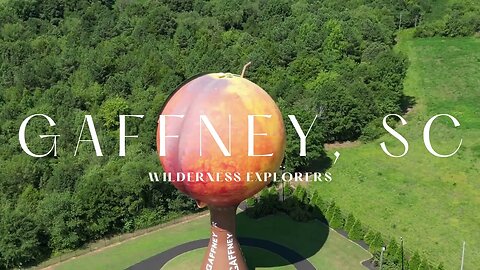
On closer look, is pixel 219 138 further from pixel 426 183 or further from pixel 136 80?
pixel 136 80

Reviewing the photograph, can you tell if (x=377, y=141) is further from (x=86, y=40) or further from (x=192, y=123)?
(x=86, y=40)

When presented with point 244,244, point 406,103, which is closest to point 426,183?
point 244,244

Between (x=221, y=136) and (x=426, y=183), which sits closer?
(x=221, y=136)

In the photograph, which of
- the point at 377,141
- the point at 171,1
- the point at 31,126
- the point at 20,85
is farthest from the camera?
the point at 171,1

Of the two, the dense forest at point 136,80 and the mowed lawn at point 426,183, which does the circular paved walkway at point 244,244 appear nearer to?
the dense forest at point 136,80

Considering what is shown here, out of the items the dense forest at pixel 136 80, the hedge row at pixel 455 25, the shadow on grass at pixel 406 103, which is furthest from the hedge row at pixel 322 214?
the hedge row at pixel 455 25

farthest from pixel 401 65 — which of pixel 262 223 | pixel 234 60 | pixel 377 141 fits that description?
pixel 262 223

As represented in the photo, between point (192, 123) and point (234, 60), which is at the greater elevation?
point (234, 60)
